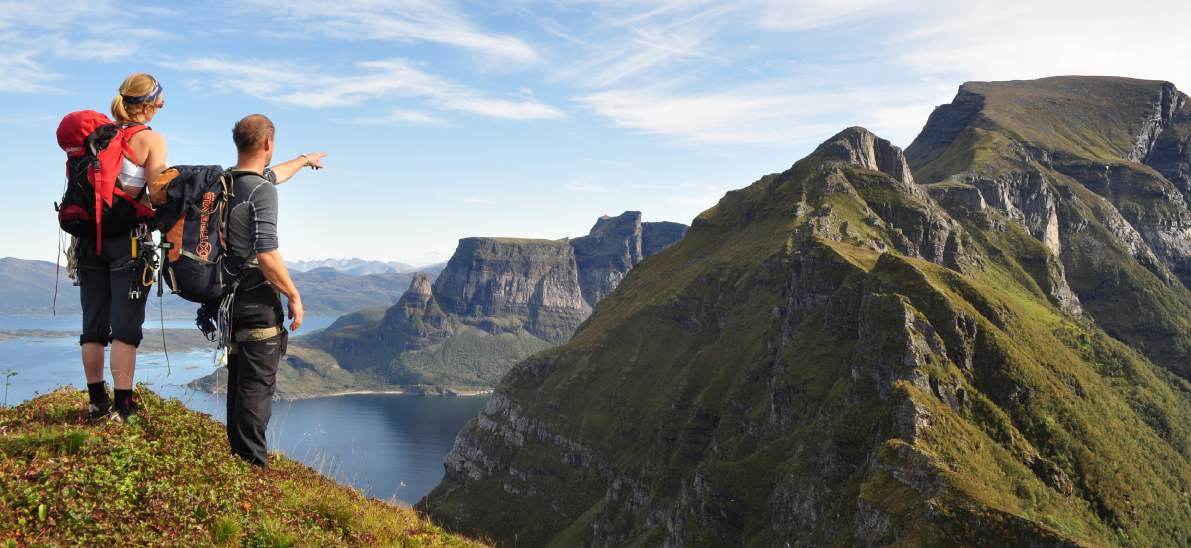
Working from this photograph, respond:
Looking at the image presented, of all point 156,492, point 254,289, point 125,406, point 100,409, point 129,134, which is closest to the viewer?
point 156,492

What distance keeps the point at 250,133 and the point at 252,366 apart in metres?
4.32

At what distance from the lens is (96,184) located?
572 inches

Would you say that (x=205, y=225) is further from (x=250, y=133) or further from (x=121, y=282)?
(x=121, y=282)

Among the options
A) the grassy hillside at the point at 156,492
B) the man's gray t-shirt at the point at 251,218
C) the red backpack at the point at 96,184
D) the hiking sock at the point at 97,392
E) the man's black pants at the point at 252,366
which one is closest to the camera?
the grassy hillside at the point at 156,492

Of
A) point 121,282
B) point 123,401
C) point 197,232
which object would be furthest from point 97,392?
point 197,232

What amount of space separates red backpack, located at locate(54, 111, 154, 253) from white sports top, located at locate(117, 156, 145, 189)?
0.30 ft

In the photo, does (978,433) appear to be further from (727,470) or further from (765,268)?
(765,268)

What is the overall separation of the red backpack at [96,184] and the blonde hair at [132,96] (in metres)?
0.28

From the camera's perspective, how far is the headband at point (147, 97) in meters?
15.3

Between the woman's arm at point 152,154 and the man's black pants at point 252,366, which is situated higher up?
the woman's arm at point 152,154

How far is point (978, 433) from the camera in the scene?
11512 cm

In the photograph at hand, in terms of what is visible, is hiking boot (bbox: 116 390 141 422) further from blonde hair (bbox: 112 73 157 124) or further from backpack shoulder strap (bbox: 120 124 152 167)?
blonde hair (bbox: 112 73 157 124)

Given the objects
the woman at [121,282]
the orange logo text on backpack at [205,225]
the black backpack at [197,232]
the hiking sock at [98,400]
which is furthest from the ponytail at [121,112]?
the hiking sock at [98,400]

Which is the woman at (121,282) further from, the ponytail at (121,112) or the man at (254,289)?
the man at (254,289)
